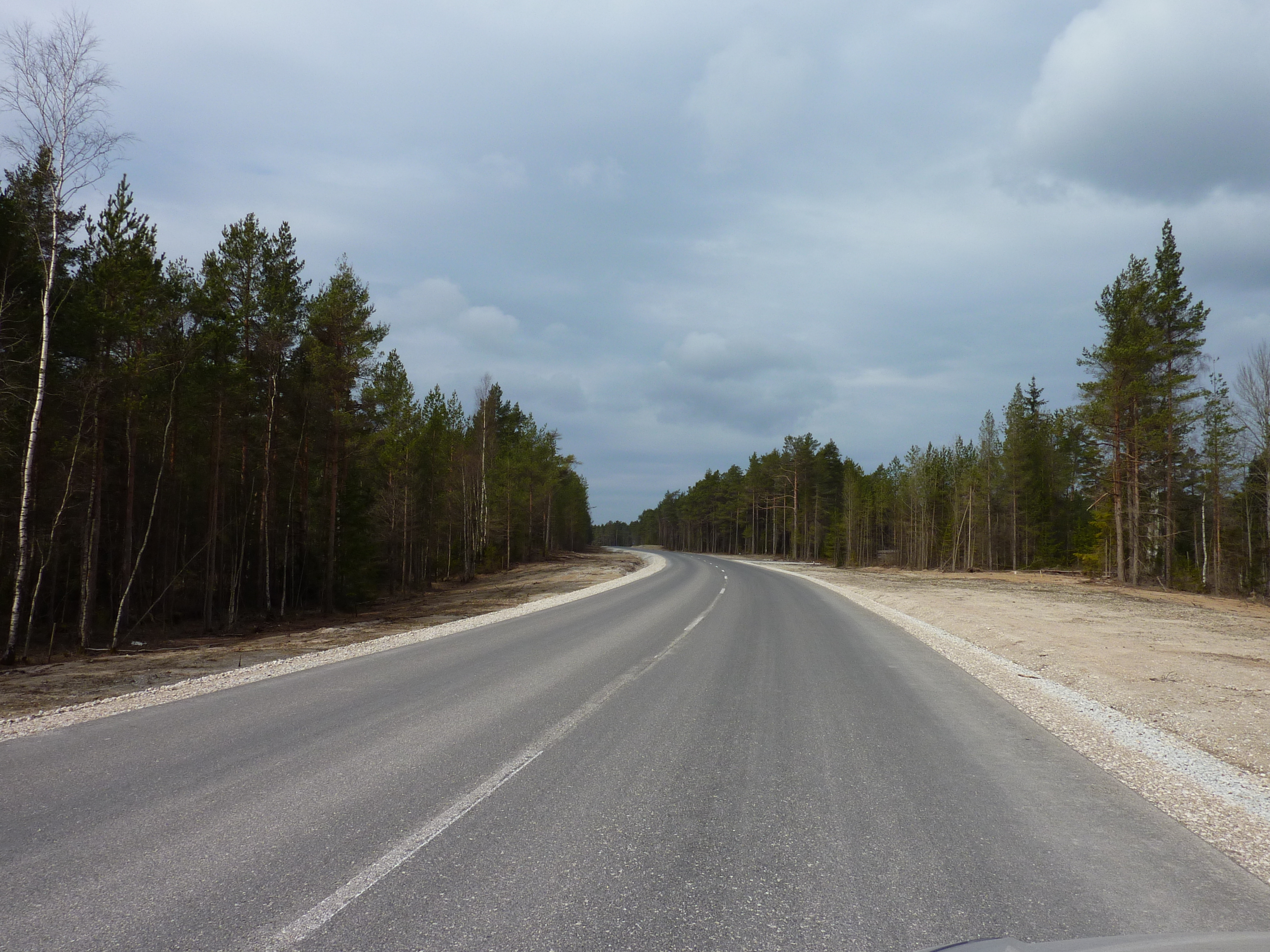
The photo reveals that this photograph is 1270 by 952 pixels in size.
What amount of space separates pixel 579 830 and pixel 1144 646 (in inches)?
576

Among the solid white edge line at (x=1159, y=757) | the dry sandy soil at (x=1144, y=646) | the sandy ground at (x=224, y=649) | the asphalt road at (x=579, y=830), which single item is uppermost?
the asphalt road at (x=579, y=830)

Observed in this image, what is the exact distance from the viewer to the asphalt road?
9.89ft

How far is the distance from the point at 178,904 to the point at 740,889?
2.72m

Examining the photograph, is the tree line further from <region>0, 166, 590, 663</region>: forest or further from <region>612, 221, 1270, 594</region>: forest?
<region>612, 221, 1270, 594</region>: forest

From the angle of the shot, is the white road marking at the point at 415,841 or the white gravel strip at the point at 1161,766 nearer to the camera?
the white road marking at the point at 415,841

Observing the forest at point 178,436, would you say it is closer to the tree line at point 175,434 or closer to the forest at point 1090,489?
the tree line at point 175,434

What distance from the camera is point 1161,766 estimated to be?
5941mm

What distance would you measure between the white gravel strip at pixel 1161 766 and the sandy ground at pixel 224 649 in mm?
11420

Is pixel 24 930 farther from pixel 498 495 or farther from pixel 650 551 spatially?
pixel 650 551

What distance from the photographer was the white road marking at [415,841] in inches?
114

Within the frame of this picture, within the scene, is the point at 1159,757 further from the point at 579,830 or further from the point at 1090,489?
the point at 1090,489

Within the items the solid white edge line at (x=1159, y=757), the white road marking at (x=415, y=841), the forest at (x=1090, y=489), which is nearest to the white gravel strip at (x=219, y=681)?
the white road marking at (x=415, y=841)

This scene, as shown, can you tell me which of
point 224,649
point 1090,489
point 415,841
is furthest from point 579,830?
point 1090,489

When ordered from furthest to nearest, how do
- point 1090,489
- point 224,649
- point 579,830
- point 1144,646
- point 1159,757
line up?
point 1090,489, point 224,649, point 1144,646, point 1159,757, point 579,830
